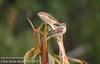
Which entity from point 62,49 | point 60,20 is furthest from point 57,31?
point 60,20

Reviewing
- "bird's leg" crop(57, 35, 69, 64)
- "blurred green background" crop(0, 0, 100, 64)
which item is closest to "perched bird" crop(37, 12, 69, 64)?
"bird's leg" crop(57, 35, 69, 64)

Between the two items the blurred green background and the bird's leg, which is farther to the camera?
the blurred green background

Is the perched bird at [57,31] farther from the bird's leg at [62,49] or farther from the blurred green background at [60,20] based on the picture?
the blurred green background at [60,20]

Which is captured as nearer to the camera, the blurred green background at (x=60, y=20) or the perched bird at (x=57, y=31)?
→ the perched bird at (x=57, y=31)

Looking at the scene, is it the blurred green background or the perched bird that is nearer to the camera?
the perched bird

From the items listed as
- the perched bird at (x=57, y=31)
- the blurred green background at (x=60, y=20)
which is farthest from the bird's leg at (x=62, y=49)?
the blurred green background at (x=60, y=20)

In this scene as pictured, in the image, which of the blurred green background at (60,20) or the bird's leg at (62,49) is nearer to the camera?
the bird's leg at (62,49)

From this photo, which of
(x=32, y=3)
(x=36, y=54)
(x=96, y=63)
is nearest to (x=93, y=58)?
(x=96, y=63)

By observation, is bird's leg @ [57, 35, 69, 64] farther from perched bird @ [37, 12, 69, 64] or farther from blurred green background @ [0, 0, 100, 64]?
blurred green background @ [0, 0, 100, 64]
